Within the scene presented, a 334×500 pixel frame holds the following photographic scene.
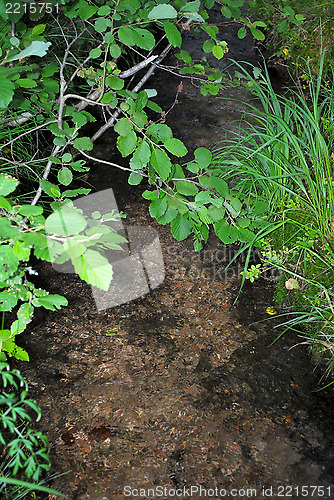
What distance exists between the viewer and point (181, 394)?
69.6 inches

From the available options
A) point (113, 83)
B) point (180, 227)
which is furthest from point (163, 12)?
point (180, 227)

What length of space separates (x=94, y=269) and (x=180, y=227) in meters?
0.61

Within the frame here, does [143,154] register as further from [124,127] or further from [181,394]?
[181,394]

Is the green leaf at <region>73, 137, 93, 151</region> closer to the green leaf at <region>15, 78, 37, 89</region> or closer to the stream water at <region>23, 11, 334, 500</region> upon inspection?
the green leaf at <region>15, 78, 37, 89</region>

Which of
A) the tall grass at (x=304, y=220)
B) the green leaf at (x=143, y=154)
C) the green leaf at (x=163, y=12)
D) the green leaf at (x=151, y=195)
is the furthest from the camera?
the tall grass at (x=304, y=220)

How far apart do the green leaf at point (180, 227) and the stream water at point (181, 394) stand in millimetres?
492

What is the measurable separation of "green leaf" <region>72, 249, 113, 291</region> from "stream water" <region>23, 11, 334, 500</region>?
2.38 feet

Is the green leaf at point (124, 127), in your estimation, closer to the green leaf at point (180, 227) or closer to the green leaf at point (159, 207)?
the green leaf at point (159, 207)

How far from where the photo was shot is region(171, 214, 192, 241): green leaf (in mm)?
1767

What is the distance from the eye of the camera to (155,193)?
67.5 inches

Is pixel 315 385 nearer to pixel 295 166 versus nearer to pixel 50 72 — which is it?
pixel 295 166

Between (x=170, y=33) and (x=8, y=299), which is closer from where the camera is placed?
(x=8, y=299)

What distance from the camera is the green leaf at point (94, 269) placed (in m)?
1.23

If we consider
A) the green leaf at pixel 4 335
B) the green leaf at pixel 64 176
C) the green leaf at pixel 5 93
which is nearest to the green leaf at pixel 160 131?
the green leaf at pixel 64 176
